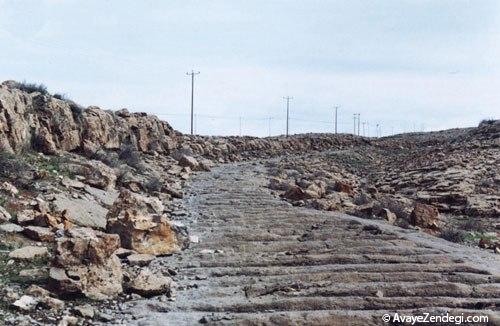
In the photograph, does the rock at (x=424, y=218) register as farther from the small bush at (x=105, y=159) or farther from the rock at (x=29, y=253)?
the small bush at (x=105, y=159)

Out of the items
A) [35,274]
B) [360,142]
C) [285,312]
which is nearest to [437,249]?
[285,312]

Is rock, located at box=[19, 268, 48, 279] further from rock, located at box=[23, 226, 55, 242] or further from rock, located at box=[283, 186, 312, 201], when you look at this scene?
rock, located at box=[283, 186, 312, 201]

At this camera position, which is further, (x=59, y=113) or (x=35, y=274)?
(x=59, y=113)

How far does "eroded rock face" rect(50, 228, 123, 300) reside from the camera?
6.32m

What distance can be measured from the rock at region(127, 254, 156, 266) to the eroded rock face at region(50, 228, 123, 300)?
36.9 inches

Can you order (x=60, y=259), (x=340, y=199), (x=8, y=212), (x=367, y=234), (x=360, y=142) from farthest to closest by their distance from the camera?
(x=360, y=142), (x=340, y=199), (x=367, y=234), (x=8, y=212), (x=60, y=259)

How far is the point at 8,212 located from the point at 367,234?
6.43 meters

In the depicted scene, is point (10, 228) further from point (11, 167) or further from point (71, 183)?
point (71, 183)

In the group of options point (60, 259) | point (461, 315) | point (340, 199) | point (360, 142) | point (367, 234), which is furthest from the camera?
point (360, 142)

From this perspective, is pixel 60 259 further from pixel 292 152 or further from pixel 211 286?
pixel 292 152

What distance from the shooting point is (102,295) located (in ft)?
21.1

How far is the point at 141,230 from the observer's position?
8.57 meters

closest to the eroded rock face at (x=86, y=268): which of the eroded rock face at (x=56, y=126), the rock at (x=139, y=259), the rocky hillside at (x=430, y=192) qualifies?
the rock at (x=139, y=259)

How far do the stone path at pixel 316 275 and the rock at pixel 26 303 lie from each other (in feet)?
3.79
